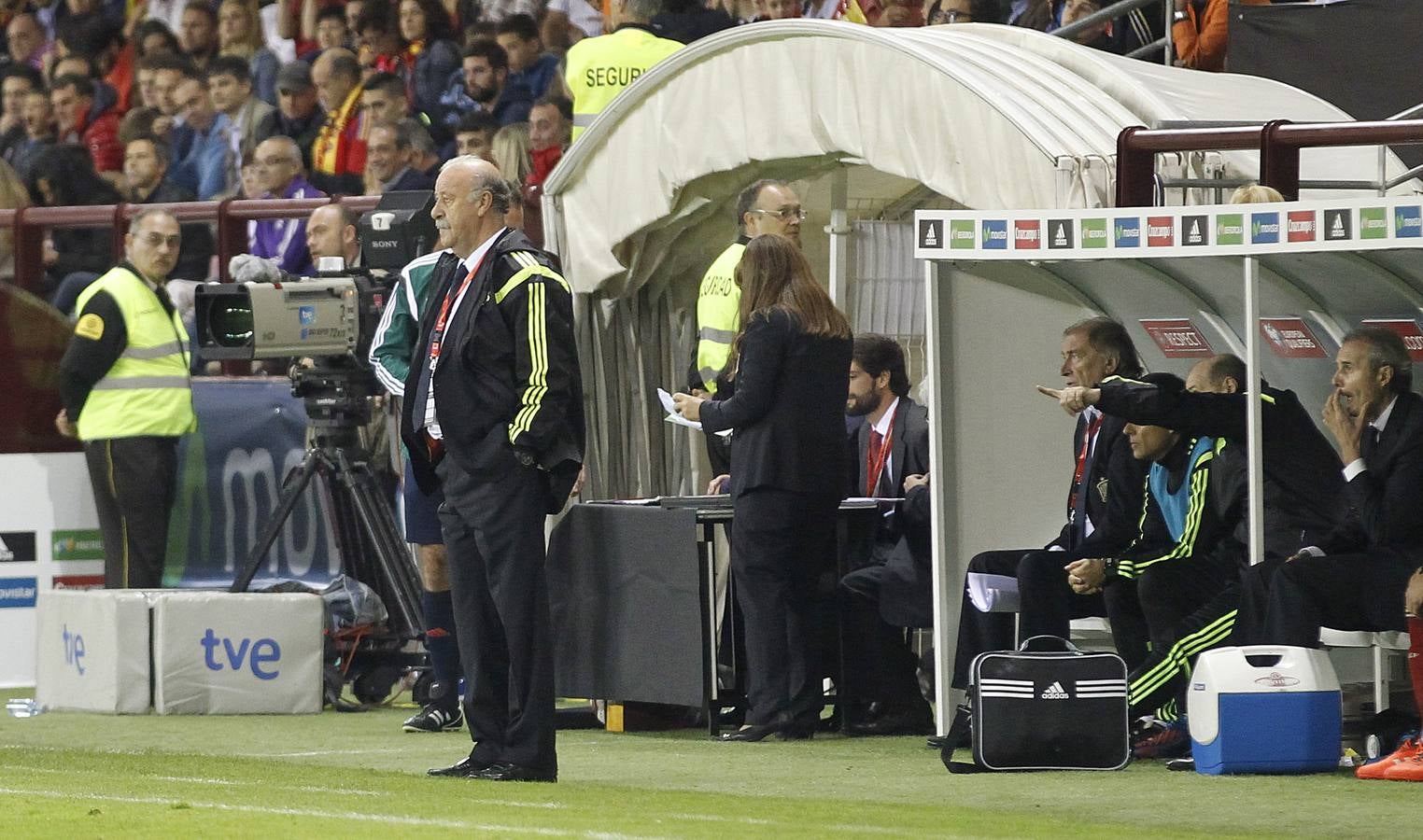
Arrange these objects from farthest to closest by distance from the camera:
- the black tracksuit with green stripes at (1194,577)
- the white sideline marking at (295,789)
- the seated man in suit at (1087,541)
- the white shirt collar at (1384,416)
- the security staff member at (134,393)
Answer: the security staff member at (134,393), the seated man in suit at (1087,541), the black tracksuit with green stripes at (1194,577), the white shirt collar at (1384,416), the white sideline marking at (295,789)

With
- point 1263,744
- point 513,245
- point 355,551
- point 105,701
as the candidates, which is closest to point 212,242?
point 355,551

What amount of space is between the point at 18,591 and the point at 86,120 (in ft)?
24.7

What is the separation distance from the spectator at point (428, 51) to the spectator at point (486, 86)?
1.09ft

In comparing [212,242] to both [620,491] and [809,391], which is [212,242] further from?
[809,391]

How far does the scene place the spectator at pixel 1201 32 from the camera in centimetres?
1203

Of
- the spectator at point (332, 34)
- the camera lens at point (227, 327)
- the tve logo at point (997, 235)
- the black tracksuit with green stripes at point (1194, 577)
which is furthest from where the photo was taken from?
the spectator at point (332, 34)

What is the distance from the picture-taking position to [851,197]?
452 inches

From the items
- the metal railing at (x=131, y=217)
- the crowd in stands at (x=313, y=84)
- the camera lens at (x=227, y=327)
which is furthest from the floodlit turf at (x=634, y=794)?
the metal railing at (x=131, y=217)

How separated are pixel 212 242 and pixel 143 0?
6.65 meters

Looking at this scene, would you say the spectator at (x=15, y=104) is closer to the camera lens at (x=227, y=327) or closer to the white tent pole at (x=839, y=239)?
the camera lens at (x=227, y=327)

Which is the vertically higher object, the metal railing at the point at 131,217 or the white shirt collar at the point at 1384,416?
the metal railing at the point at 131,217

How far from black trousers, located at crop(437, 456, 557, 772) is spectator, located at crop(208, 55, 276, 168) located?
990cm

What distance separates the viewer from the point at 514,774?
7457 mm

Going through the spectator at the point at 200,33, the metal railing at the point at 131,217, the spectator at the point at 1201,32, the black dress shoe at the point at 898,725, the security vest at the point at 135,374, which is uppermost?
the spectator at the point at 200,33
